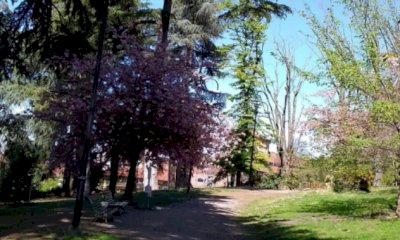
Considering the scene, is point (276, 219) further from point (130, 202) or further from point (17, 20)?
point (17, 20)

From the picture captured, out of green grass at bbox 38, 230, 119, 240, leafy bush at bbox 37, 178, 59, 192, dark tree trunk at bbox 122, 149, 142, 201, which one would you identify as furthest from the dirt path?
leafy bush at bbox 37, 178, 59, 192

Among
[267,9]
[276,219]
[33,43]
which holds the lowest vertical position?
[276,219]

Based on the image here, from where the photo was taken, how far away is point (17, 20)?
11477mm

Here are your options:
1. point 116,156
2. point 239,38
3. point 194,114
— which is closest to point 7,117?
point 116,156

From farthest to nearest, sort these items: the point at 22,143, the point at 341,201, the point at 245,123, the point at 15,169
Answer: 1. the point at 245,123
2. the point at 22,143
3. the point at 15,169
4. the point at 341,201

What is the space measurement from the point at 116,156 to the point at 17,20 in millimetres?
5478

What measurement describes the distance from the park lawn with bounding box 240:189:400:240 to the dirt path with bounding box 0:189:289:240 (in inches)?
29.4

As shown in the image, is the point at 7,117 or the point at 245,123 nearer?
the point at 7,117

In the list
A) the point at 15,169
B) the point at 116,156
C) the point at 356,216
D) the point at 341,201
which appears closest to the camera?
the point at 356,216

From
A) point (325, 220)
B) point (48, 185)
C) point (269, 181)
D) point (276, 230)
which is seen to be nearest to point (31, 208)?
point (276, 230)

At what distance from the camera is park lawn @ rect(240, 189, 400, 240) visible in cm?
1095

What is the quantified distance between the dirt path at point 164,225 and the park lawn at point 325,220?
0.75m

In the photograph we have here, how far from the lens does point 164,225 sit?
11969mm

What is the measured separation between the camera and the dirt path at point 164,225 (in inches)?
392
